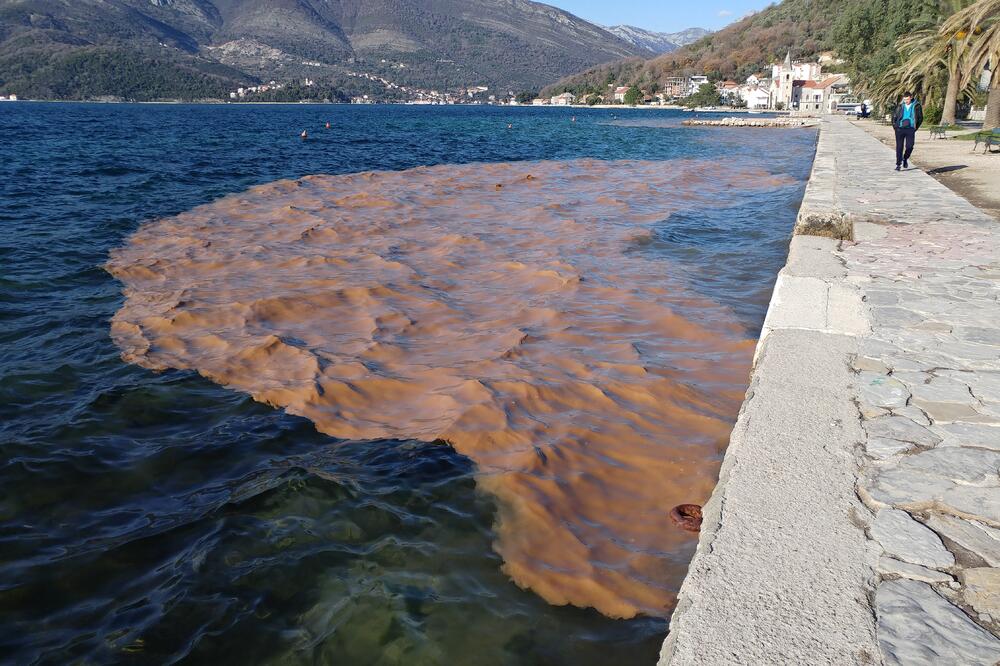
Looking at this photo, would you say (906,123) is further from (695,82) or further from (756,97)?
(695,82)

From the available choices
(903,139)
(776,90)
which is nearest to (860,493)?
(903,139)

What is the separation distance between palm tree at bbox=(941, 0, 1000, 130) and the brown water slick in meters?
17.4

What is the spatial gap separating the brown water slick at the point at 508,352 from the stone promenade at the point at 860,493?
2.46 ft

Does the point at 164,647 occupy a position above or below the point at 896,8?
below

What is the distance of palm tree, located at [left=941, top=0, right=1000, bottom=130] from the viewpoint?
22.1 m

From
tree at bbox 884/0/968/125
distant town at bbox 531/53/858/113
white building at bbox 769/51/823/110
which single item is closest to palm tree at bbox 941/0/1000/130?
tree at bbox 884/0/968/125

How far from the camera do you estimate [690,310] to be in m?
7.56

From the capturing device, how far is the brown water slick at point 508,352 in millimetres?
3945

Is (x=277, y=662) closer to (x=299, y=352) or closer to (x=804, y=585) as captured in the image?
(x=804, y=585)

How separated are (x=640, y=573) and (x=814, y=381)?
1.71 meters

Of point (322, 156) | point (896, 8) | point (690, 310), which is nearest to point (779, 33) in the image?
point (896, 8)

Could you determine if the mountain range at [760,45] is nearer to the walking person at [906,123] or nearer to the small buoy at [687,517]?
the walking person at [906,123]

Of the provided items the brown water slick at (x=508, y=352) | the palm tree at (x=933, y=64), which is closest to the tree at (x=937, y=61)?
the palm tree at (x=933, y=64)

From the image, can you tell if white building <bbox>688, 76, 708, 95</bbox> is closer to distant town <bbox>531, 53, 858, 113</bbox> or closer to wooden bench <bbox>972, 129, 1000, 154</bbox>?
distant town <bbox>531, 53, 858, 113</bbox>
